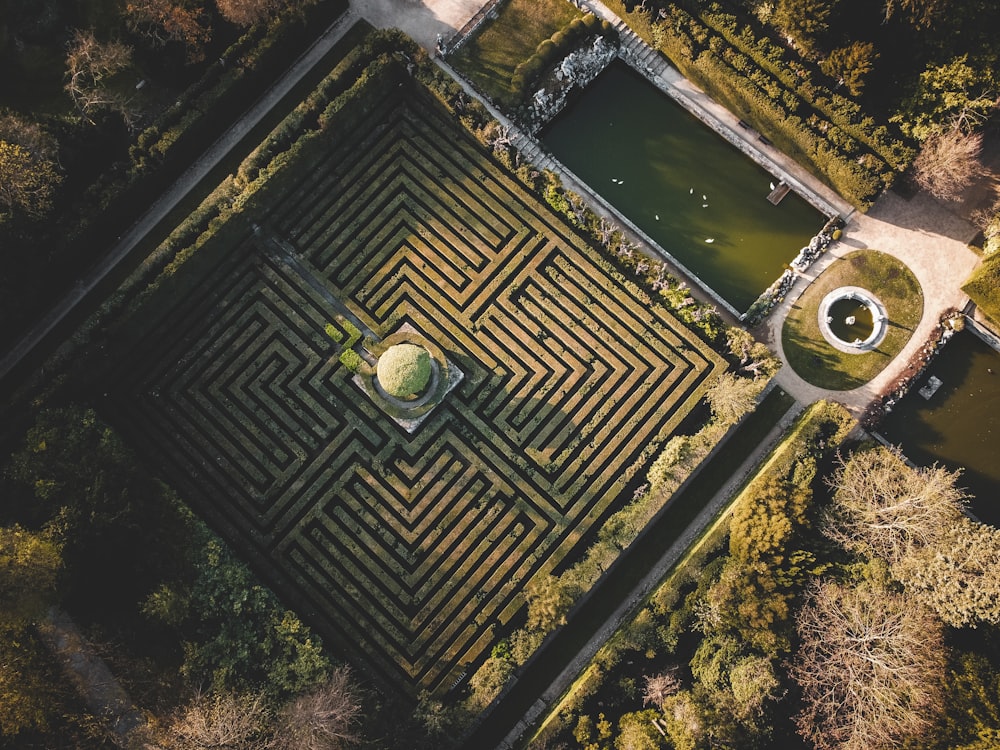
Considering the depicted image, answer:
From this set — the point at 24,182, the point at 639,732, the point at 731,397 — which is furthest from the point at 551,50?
the point at 639,732

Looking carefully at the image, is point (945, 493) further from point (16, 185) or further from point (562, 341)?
point (16, 185)

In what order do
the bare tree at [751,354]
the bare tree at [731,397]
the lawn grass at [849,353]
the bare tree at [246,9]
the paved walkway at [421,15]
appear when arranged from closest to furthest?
the bare tree at [731,397] < the bare tree at [751,354] < the bare tree at [246,9] < the lawn grass at [849,353] < the paved walkway at [421,15]

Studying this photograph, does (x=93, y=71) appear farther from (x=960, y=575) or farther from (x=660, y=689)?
(x=960, y=575)

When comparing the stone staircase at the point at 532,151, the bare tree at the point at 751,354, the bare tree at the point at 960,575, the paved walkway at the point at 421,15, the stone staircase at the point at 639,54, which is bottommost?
the bare tree at the point at 960,575

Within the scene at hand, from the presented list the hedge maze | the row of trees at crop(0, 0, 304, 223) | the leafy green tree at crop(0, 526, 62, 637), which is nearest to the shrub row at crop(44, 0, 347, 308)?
the row of trees at crop(0, 0, 304, 223)

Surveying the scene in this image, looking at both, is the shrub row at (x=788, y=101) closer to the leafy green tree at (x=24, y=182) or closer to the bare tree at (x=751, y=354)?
the bare tree at (x=751, y=354)


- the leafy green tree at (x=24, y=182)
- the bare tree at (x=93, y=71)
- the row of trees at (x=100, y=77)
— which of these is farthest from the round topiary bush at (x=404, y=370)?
the bare tree at (x=93, y=71)

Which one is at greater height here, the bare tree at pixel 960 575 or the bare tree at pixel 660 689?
the bare tree at pixel 960 575

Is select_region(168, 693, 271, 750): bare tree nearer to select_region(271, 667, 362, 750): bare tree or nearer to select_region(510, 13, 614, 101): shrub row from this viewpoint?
select_region(271, 667, 362, 750): bare tree
